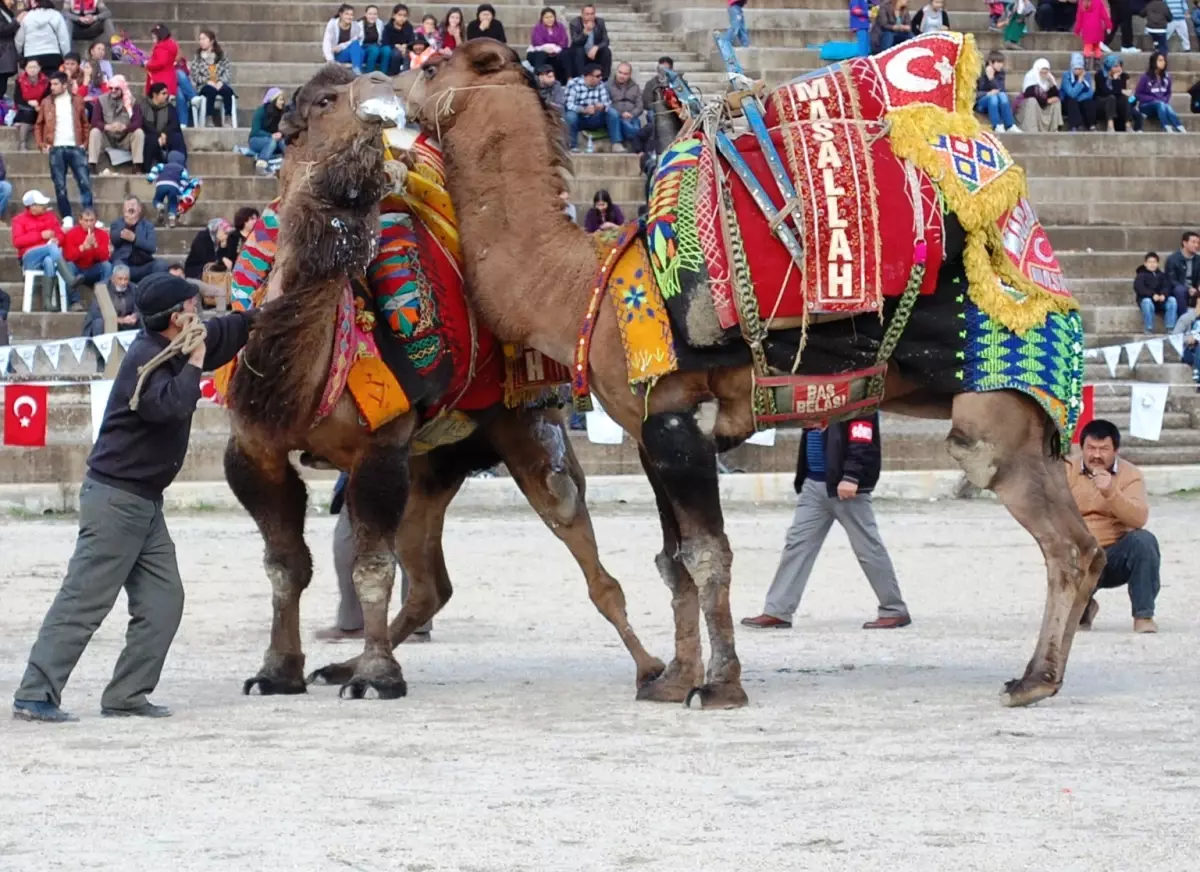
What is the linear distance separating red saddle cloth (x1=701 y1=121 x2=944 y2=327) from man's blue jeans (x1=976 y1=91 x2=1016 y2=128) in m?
19.8

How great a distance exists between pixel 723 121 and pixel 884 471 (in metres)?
11.3

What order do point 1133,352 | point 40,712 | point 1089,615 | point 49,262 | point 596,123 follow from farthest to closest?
point 596,123 → point 1133,352 → point 49,262 → point 1089,615 → point 40,712

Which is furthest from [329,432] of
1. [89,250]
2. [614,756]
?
[89,250]

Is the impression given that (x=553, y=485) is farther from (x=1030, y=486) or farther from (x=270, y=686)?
(x=1030, y=486)

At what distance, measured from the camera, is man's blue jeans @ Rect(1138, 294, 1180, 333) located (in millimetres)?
25234

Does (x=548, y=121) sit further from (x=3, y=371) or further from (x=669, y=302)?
(x=3, y=371)

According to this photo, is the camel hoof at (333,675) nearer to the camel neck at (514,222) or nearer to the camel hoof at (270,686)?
the camel hoof at (270,686)

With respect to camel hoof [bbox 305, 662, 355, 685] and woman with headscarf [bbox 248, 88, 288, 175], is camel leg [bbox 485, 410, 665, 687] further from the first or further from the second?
woman with headscarf [bbox 248, 88, 288, 175]

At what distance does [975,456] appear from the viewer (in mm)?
9648

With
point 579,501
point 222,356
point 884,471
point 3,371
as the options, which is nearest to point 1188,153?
point 884,471

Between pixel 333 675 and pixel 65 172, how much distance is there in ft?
51.5

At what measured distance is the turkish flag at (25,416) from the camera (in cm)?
1897

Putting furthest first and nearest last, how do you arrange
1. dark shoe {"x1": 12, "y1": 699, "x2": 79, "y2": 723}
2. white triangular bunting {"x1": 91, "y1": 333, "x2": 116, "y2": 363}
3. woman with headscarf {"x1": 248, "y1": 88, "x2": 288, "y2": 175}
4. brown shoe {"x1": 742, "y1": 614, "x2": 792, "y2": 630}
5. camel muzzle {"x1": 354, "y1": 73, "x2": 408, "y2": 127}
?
woman with headscarf {"x1": 248, "y1": 88, "x2": 288, "y2": 175} → white triangular bunting {"x1": 91, "y1": 333, "x2": 116, "y2": 363} → brown shoe {"x1": 742, "y1": 614, "x2": 792, "y2": 630} → camel muzzle {"x1": 354, "y1": 73, "x2": 408, "y2": 127} → dark shoe {"x1": 12, "y1": 699, "x2": 79, "y2": 723}

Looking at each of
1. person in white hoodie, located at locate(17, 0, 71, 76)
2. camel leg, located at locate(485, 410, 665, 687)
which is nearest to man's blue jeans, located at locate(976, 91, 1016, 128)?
person in white hoodie, located at locate(17, 0, 71, 76)
